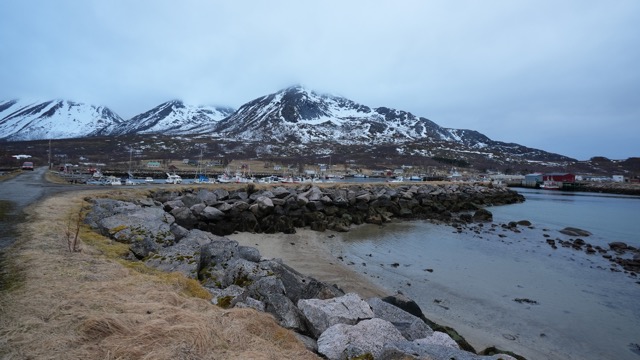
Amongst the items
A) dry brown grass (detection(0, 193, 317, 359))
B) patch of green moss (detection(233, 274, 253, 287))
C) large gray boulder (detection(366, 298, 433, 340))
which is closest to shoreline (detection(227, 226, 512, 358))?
large gray boulder (detection(366, 298, 433, 340))

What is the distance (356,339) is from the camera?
5.80m

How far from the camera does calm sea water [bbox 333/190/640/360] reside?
35.2 ft

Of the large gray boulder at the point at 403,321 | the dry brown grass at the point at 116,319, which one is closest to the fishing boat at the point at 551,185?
the large gray boulder at the point at 403,321

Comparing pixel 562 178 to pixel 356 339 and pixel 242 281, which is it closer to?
pixel 242 281

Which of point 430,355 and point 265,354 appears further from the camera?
point 430,355

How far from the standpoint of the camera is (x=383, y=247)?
866 inches

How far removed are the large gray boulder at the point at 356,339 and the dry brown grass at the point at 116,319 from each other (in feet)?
1.97

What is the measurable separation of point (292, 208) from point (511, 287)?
16.9 metres

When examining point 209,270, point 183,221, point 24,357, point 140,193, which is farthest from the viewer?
point 140,193

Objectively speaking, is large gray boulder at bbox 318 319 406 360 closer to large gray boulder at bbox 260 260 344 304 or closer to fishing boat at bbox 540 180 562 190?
large gray boulder at bbox 260 260 344 304

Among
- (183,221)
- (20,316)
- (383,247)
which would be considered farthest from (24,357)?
(383,247)

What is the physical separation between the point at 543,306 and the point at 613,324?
2036 mm

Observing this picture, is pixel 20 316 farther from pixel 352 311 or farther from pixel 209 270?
pixel 352 311

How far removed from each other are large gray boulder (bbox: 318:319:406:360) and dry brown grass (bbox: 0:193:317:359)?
0.60 m
